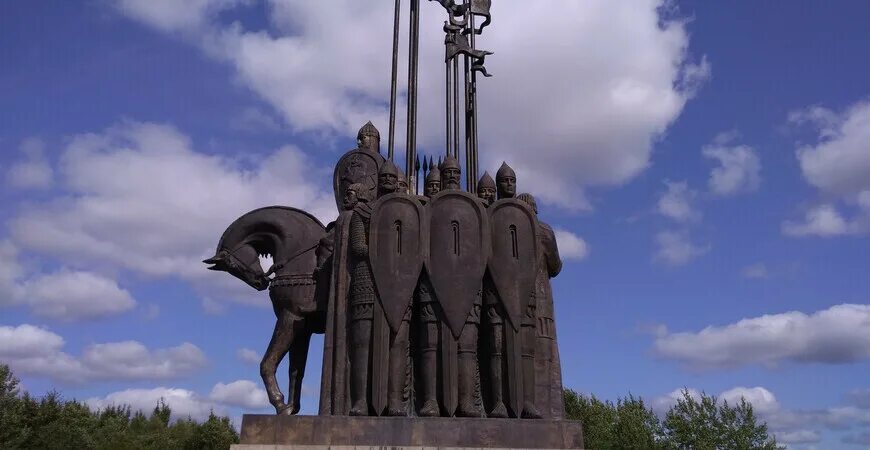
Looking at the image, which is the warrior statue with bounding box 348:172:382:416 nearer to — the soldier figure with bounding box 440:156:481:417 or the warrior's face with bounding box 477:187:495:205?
Answer: the soldier figure with bounding box 440:156:481:417

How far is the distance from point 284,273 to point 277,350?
1.21m

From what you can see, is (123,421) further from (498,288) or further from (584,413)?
(498,288)

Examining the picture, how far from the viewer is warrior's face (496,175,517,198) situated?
1033cm

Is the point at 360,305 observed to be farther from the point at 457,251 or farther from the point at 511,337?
the point at 511,337

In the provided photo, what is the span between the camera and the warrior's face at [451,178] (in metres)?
10.2

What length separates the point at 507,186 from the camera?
10.3m

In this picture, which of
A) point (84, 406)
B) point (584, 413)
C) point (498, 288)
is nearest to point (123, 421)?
point (84, 406)

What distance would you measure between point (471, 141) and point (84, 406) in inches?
1465

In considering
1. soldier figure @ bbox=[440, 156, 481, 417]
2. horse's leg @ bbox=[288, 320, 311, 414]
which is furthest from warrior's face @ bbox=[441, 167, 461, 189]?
horse's leg @ bbox=[288, 320, 311, 414]

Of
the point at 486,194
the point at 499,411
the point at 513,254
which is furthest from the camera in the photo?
the point at 486,194

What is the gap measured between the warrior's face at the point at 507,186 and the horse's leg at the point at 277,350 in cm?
378

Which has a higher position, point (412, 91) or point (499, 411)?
point (412, 91)

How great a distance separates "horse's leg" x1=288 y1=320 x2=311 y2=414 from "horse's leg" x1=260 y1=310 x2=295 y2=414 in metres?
0.33

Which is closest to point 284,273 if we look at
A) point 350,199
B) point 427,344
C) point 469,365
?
point 350,199
